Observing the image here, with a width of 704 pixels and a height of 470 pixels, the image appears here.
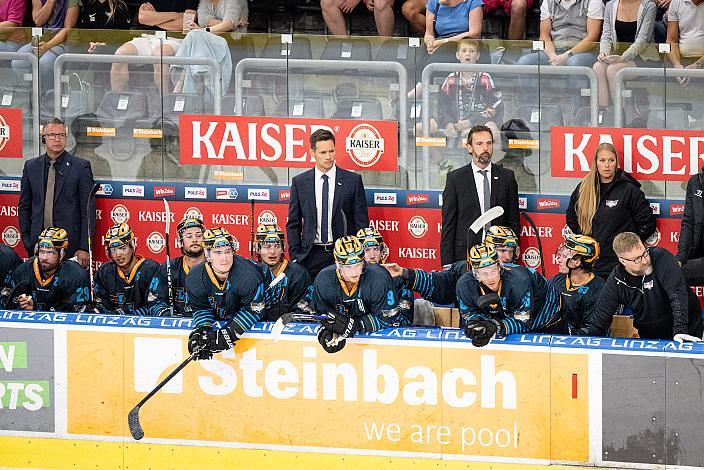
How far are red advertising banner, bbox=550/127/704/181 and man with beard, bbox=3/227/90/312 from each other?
395cm

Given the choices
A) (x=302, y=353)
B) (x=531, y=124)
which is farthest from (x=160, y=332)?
(x=531, y=124)

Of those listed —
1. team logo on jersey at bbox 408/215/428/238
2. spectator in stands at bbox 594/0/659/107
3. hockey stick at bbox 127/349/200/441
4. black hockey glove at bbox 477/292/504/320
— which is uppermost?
spectator in stands at bbox 594/0/659/107

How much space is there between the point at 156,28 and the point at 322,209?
274 cm

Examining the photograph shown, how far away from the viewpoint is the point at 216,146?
11.1 meters

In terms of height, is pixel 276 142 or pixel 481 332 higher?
pixel 276 142

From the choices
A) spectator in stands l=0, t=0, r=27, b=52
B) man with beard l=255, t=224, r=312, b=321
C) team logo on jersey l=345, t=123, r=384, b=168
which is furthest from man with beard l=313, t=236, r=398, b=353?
spectator in stands l=0, t=0, r=27, b=52

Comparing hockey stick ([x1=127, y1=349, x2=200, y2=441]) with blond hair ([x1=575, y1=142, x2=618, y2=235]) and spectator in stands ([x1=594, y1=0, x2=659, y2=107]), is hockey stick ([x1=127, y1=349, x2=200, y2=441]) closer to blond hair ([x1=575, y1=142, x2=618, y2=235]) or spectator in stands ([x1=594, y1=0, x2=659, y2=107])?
blond hair ([x1=575, y1=142, x2=618, y2=235])

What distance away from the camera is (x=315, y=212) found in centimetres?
1038

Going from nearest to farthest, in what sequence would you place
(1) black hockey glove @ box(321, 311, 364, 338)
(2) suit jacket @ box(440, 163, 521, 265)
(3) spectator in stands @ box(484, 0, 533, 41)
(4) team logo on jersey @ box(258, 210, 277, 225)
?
(1) black hockey glove @ box(321, 311, 364, 338)
(2) suit jacket @ box(440, 163, 521, 265)
(4) team logo on jersey @ box(258, 210, 277, 225)
(3) spectator in stands @ box(484, 0, 533, 41)

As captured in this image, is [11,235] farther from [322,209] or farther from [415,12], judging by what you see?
[415,12]

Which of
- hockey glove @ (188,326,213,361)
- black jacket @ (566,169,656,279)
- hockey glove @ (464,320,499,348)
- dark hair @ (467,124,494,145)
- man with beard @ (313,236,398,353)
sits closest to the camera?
hockey glove @ (464,320,499,348)

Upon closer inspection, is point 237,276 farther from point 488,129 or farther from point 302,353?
point 488,129

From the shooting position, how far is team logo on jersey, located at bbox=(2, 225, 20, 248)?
37.1 feet

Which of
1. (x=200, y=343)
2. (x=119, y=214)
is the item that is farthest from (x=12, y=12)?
(x=200, y=343)
